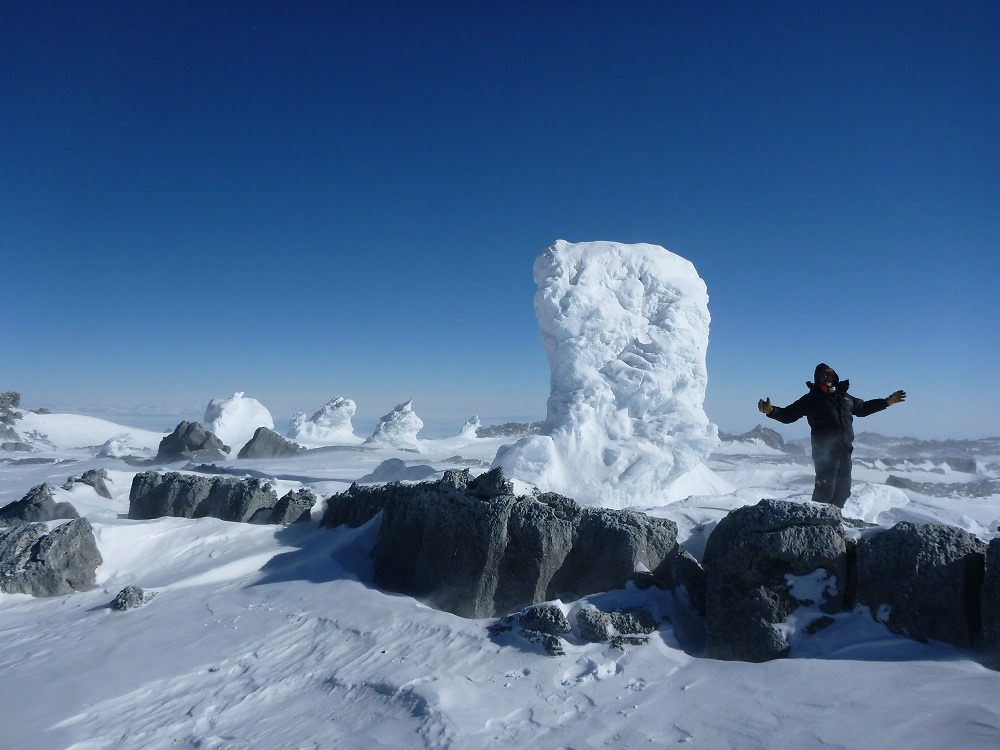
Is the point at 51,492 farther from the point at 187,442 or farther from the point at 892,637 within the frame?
the point at 187,442

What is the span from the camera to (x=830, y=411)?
5785 millimetres

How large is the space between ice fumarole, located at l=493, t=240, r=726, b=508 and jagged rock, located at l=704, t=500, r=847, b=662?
8902mm

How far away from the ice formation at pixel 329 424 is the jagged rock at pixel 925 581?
1452 inches

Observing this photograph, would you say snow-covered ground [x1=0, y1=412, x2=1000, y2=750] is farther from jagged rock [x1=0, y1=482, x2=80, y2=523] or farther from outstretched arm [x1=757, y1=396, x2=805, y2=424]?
jagged rock [x1=0, y1=482, x2=80, y2=523]

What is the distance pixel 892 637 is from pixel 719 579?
4.01ft

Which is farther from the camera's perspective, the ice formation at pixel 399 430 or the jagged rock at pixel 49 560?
the ice formation at pixel 399 430

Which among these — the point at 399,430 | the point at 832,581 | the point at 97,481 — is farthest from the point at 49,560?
the point at 399,430

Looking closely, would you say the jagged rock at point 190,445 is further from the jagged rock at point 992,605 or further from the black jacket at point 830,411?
the jagged rock at point 992,605

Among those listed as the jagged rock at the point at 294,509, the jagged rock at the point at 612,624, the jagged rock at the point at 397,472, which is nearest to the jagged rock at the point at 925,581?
the jagged rock at the point at 612,624

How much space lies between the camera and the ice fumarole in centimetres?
1403

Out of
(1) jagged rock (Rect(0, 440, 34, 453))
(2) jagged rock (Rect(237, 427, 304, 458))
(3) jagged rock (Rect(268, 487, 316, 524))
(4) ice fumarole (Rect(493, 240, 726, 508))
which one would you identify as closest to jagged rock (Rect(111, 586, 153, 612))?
(3) jagged rock (Rect(268, 487, 316, 524))

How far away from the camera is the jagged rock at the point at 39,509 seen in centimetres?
1016

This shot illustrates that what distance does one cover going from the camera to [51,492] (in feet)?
36.6

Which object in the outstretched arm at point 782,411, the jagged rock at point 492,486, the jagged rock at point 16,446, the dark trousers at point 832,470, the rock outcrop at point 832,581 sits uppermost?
the outstretched arm at point 782,411
